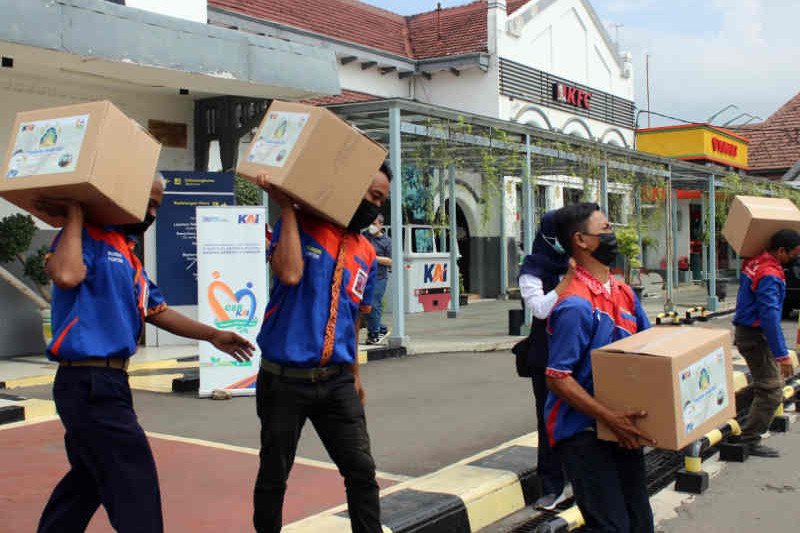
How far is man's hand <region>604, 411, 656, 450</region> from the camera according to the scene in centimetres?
342

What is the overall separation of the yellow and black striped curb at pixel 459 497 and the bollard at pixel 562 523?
664 millimetres

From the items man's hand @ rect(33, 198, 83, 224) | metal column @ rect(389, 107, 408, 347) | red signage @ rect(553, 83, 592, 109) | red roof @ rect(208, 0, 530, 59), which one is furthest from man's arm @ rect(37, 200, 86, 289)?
red signage @ rect(553, 83, 592, 109)

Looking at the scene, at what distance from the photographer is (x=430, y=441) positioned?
7109 mm

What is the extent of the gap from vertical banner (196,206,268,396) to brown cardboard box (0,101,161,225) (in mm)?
4906

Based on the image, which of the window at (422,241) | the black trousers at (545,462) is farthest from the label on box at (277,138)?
the window at (422,241)

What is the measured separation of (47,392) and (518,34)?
16688 millimetres

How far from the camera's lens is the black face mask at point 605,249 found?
147 inches

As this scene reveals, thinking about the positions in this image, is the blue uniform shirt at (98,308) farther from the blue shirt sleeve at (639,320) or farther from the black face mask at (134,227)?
the blue shirt sleeve at (639,320)

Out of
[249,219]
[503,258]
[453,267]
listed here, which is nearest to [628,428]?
[249,219]

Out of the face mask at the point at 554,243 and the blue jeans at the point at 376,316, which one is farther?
the blue jeans at the point at 376,316

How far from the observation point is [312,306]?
12.5 ft

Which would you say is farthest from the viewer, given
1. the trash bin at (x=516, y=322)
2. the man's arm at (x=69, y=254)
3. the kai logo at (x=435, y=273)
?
the kai logo at (x=435, y=273)

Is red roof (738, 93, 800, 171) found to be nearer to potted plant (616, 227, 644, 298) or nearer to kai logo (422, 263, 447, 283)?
potted plant (616, 227, 644, 298)

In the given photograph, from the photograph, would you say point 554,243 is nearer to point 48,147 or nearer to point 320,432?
point 320,432
